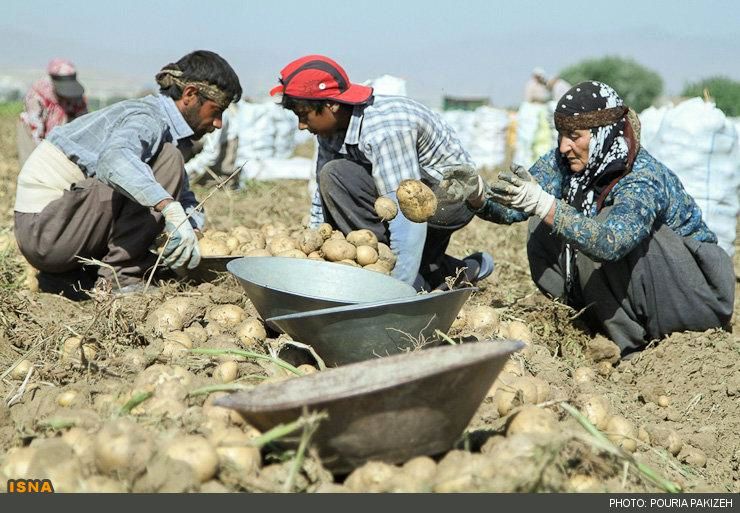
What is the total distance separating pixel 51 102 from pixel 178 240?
12.8 feet

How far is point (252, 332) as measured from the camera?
312 centimetres

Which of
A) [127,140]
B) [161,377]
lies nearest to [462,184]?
[127,140]

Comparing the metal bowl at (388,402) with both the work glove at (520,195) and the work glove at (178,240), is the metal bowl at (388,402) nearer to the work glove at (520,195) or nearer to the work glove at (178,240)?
the work glove at (520,195)

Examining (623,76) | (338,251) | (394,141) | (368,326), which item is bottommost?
(623,76)

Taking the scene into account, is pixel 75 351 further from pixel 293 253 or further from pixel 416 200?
pixel 416 200

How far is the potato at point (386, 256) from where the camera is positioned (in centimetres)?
383

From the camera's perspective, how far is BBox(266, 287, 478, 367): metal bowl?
100 inches

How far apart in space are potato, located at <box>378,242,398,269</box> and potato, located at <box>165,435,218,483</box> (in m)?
1.98

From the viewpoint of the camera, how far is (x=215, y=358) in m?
2.73

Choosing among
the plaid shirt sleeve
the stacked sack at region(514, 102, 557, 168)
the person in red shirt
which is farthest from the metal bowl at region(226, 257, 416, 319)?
the stacked sack at region(514, 102, 557, 168)

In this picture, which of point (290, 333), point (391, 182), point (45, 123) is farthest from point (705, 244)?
point (45, 123)

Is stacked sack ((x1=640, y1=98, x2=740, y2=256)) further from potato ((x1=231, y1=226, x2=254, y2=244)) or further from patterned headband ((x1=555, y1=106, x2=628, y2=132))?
potato ((x1=231, y1=226, x2=254, y2=244))

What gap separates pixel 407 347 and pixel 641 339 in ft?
5.00
